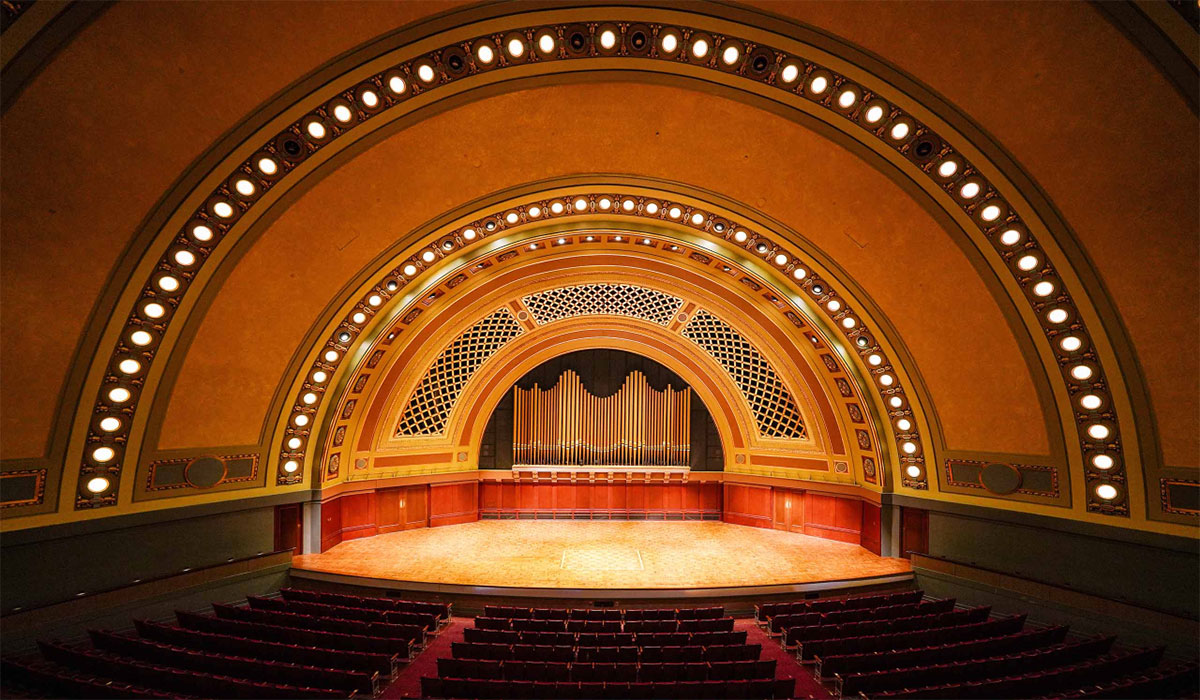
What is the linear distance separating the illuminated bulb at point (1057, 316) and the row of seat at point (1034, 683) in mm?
4349

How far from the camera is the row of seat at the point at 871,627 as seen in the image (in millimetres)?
7156

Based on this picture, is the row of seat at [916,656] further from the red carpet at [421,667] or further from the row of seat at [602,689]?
the red carpet at [421,667]

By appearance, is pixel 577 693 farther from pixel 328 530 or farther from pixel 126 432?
pixel 328 530

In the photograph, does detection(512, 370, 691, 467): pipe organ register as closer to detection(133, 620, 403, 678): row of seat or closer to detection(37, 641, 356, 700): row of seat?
detection(133, 620, 403, 678): row of seat

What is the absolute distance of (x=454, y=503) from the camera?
49.5ft

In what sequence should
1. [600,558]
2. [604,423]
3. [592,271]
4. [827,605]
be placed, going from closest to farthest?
[827,605], [600,558], [592,271], [604,423]

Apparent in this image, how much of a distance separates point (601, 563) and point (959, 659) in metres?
6.66

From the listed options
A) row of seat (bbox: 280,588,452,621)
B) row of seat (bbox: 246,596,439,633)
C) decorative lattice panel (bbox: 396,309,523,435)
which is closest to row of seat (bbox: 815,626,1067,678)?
row of seat (bbox: 246,596,439,633)

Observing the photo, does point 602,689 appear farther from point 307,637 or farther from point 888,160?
point 888,160

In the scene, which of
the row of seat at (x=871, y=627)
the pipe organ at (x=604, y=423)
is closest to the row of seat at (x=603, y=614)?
the row of seat at (x=871, y=627)

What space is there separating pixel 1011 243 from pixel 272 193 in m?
10.7

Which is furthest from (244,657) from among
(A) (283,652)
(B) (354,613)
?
(B) (354,613)

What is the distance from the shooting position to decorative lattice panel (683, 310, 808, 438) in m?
14.2

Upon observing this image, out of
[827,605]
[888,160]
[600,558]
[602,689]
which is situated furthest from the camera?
[600,558]
